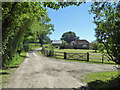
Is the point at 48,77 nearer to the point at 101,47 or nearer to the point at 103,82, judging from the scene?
the point at 103,82

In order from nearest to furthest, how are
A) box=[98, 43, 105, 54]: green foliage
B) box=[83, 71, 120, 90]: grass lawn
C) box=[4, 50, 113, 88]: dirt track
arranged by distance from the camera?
1. box=[83, 71, 120, 90]: grass lawn
2. box=[4, 50, 113, 88]: dirt track
3. box=[98, 43, 105, 54]: green foliage

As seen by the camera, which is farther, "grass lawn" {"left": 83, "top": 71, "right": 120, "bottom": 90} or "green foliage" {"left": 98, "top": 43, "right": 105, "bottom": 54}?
"green foliage" {"left": 98, "top": 43, "right": 105, "bottom": 54}

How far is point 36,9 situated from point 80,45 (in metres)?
57.1

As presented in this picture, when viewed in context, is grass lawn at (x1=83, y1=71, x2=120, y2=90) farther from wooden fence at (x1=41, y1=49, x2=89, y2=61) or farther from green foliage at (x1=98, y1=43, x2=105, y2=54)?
wooden fence at (x1=41, y1=49, x2=89, y2=61)

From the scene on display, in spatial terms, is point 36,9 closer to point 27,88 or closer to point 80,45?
point 27,88

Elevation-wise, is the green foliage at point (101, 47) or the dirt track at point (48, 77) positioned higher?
the green foliage at point (101, 47)

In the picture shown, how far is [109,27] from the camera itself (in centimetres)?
609

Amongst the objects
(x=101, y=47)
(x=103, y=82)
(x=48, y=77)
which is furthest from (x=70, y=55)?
(x=103, y=82)

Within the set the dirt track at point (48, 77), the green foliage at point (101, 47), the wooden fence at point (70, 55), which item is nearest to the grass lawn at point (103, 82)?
the dirt track at point (48, 77)

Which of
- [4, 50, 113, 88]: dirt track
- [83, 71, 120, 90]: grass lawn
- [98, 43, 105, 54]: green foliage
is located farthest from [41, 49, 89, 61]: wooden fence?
[98, 43, 105, 54]: green foliage

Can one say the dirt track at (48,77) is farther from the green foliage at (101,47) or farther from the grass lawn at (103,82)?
the green foliage at (101,47)

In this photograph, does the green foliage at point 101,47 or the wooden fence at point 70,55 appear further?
the wooden fence at point 70,55

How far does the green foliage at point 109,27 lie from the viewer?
5723mm

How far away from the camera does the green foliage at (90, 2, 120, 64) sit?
18.8ft
